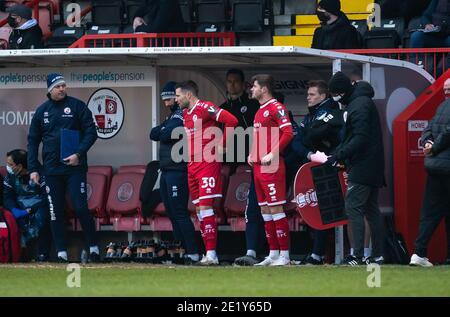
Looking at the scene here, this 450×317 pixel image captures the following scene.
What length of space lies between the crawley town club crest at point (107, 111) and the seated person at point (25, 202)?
1092mm

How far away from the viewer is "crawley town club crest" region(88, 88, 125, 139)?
1667cm

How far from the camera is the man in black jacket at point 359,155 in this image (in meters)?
14.0

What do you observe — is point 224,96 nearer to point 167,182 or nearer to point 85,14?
point 167,182

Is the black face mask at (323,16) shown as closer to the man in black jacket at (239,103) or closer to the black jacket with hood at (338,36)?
the black jacket with hood at (338,36)

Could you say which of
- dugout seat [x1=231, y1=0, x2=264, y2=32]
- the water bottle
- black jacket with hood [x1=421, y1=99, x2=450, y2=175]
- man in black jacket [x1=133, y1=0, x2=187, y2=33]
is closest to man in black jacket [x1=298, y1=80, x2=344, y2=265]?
black jacket with hood [x1=421, y1=99, x2=450, y2=175]

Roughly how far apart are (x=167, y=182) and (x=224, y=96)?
2.05m

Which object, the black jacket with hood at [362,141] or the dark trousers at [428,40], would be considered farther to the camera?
the dark trousers at [428,40]

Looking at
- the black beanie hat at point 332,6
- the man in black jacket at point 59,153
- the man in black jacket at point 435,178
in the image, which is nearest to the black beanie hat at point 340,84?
the man in black jacket at point 435,178

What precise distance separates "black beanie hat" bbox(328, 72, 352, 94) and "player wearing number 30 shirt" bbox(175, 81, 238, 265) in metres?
1.16

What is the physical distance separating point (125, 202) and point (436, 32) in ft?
14.0

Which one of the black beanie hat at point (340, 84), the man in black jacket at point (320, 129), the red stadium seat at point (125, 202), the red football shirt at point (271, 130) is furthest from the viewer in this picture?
the red stadium seat at point (125, 202)

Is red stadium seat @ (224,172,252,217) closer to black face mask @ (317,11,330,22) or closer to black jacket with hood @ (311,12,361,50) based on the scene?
black jacket with hood @ (311,12,361,50)

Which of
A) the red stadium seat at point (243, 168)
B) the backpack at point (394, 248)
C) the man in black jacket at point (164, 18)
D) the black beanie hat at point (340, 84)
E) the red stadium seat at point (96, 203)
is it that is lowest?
the backpack at point (394, 248)
